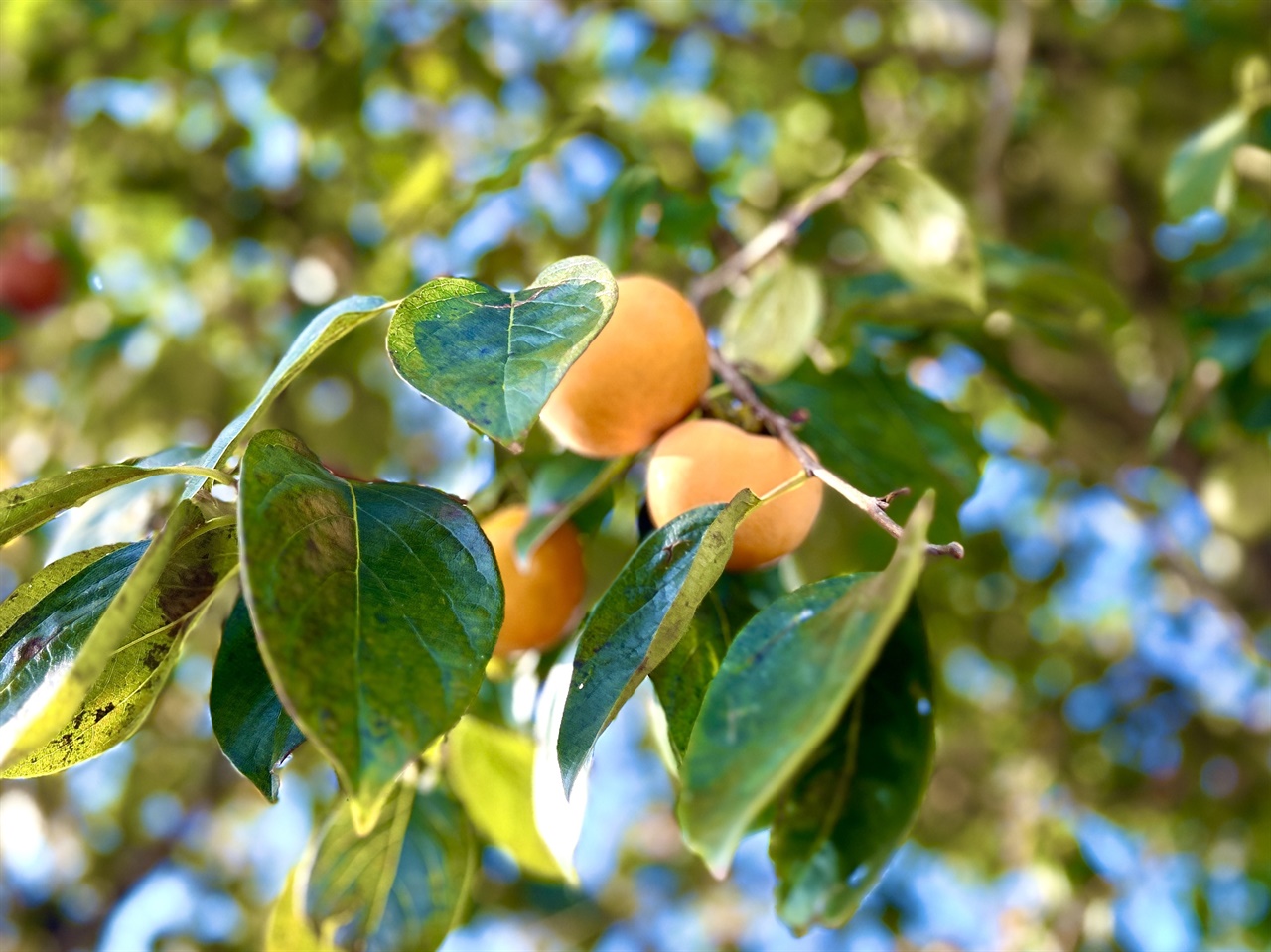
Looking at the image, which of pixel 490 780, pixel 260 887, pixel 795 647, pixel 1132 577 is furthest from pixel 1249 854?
pixel 260 887

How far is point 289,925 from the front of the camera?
0.97 metres

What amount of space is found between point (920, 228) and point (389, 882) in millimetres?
869

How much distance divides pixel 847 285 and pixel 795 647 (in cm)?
94

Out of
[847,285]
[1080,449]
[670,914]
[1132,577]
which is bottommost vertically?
[670,914]

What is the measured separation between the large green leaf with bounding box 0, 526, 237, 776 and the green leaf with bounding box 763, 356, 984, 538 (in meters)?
0.50

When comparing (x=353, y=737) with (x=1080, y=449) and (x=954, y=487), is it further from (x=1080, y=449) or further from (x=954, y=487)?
(x=1080, y=449)

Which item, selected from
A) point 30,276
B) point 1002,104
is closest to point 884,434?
point 1002,104

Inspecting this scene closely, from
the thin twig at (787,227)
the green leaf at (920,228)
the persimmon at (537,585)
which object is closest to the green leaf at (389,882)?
the persimmon at (537,585)

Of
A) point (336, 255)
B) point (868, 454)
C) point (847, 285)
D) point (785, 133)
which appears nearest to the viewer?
point (868, 454)

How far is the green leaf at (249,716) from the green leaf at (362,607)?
122 mm

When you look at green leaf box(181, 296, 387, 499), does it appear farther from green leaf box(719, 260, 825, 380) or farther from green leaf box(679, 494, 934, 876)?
green leaf box(719, 260, 825, 380)

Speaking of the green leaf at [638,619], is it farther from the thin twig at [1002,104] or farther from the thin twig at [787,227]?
the thin twig at [1002,104]

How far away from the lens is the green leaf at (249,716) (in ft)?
1.85

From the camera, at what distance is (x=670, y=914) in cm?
358
